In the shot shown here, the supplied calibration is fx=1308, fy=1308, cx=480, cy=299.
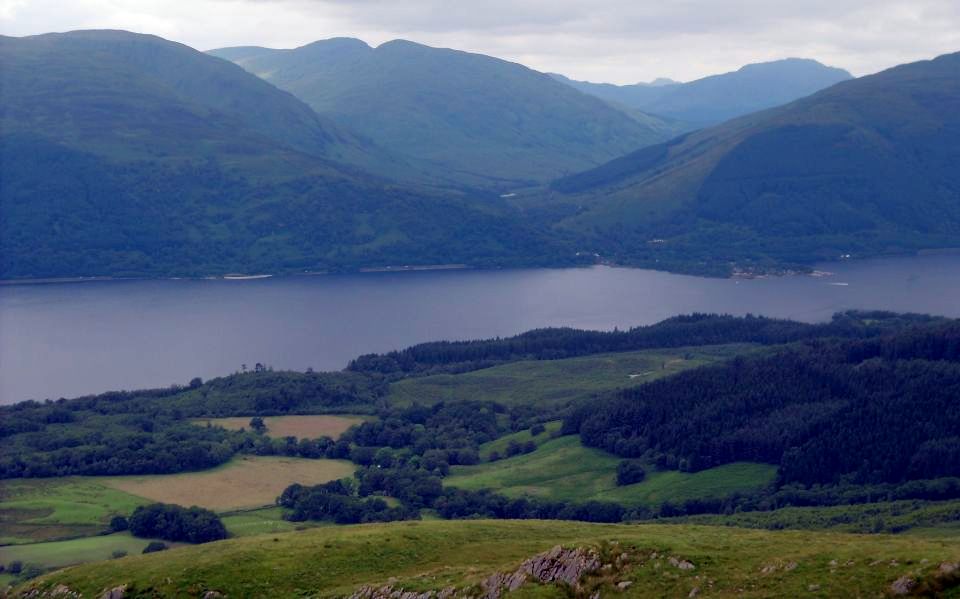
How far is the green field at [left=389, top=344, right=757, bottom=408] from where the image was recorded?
526 ft

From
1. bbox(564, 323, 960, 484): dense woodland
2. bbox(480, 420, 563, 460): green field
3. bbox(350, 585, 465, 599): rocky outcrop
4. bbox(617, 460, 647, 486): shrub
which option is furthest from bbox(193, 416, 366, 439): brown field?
bbox(350, 585, 465, 599): rocky outcrop

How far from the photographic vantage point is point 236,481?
119125mm

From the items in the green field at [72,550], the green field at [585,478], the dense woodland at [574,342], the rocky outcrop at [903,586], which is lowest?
the green field at [585,478]

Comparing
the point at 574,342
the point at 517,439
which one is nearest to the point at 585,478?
the point at 517,439

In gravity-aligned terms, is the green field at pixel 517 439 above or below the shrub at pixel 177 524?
below

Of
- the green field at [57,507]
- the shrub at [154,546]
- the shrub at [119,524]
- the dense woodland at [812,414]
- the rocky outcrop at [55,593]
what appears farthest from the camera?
the dense woodland at [812,414]

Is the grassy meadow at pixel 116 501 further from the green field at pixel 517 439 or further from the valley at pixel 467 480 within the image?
the green field at pixel 517 439

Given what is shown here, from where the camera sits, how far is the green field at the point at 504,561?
1763 inches

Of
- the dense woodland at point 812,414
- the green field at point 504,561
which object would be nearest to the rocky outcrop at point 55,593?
the green field at point 504,561

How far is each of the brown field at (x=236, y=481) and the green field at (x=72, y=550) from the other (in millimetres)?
11660

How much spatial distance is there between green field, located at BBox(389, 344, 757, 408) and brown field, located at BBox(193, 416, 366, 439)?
1237 cm

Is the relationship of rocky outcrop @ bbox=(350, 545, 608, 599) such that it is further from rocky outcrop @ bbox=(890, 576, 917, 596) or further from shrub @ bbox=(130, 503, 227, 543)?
shrub @ bbox=(130, 503, 227, 543)

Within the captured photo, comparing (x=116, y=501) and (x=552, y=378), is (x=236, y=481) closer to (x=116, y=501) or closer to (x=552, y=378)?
(x=116, y=501)

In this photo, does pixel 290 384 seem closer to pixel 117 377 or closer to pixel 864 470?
pixel 117 377
